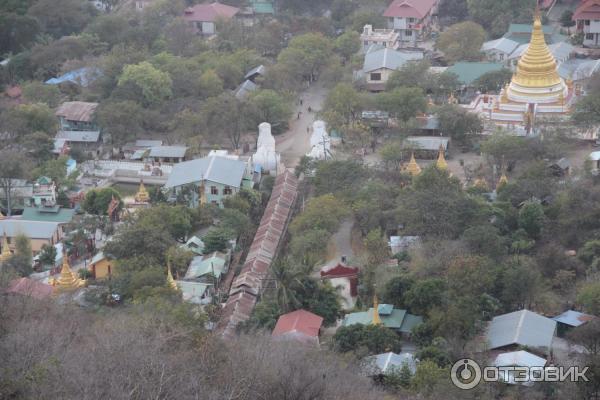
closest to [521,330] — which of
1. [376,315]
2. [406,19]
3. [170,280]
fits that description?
[376,315]

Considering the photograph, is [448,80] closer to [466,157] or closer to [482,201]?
[466,157]

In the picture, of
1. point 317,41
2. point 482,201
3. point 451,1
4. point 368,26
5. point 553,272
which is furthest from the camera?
point 451,1

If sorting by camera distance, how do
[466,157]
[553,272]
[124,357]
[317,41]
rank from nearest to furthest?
1. [124,357]
2. [553,272]
3. [466,157]
4. [317,41]

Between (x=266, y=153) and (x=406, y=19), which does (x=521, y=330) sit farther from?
(x=406, y=19)

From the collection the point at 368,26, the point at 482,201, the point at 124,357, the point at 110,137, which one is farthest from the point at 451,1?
the point at 124,357

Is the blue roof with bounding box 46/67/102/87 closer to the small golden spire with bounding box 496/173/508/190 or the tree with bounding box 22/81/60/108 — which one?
the tree with bounding box 22/81/60/108
